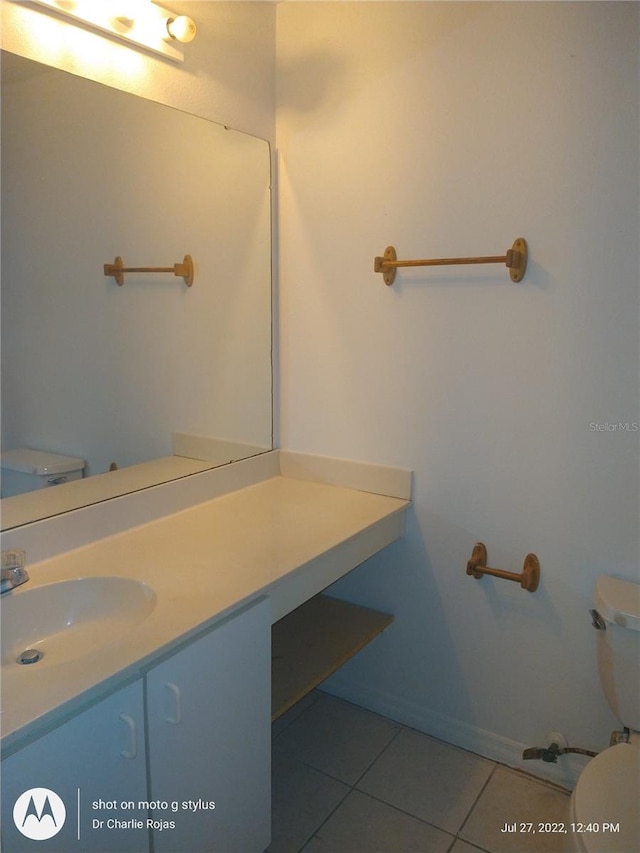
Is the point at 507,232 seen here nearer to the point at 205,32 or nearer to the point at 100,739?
the point at 205,32

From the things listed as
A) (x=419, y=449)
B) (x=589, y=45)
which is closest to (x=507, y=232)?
(x=589, y=45)

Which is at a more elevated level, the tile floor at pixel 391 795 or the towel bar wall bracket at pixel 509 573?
the towel bar wall bracket at pixel 509 573

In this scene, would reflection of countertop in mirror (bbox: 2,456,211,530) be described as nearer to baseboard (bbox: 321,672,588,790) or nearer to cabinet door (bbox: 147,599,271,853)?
cabinet door (bbox: 147,599,271,853)

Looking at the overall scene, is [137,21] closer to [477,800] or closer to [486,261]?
[486,261]

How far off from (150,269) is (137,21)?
2.02ft

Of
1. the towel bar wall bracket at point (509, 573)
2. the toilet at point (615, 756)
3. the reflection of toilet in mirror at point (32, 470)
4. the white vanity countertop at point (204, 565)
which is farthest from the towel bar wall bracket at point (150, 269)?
the toilet at point (615, 756)

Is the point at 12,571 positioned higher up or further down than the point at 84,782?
→ higher up

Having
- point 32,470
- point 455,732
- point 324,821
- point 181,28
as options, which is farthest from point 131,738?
point 181,28

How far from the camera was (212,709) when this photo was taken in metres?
1.29

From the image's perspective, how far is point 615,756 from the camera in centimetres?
138

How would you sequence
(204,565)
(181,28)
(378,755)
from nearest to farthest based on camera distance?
(204,565)
(181,28)
(378,755)

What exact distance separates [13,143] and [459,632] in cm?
181

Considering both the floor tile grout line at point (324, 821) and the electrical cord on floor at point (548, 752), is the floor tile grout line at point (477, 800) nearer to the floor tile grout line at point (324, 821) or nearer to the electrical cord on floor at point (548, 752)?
the electrical cord on floor at point (548, 752)

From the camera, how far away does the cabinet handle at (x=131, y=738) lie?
43.8 inches
